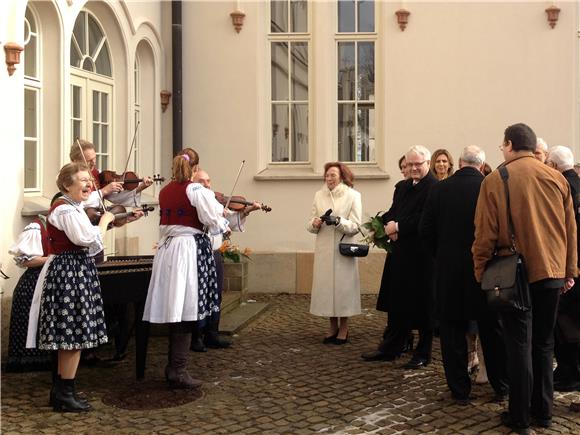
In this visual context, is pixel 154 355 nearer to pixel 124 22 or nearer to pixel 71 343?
pixel 71 343

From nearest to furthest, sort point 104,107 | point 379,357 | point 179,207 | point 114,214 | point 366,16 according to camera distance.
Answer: point 179,207
point 114,214
point 379,357
point 104,107
point 366,16

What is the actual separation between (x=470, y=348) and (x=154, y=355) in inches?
110

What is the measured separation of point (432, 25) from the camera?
10.9m

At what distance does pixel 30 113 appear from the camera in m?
7.95

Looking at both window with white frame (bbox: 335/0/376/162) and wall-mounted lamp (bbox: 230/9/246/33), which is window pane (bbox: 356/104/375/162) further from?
wall-mounted lamp (bbox: 230/9/246/33)

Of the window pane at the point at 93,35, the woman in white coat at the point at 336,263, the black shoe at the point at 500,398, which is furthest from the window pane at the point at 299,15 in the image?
the black shoe at the point at 500,398

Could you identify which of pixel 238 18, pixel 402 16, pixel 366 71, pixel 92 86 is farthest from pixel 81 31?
pixel 402 16

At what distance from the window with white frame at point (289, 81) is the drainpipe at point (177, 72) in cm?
131

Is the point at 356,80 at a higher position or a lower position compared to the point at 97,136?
higher

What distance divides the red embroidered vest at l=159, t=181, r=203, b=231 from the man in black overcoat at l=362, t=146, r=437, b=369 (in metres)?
1.77

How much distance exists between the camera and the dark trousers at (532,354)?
192 inches

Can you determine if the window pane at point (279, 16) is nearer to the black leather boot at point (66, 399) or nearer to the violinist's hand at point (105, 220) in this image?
the violinist's hand at point (105, 220)

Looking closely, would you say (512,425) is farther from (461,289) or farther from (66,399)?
(66,399)

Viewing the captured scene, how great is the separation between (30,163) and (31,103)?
2.01 feet
